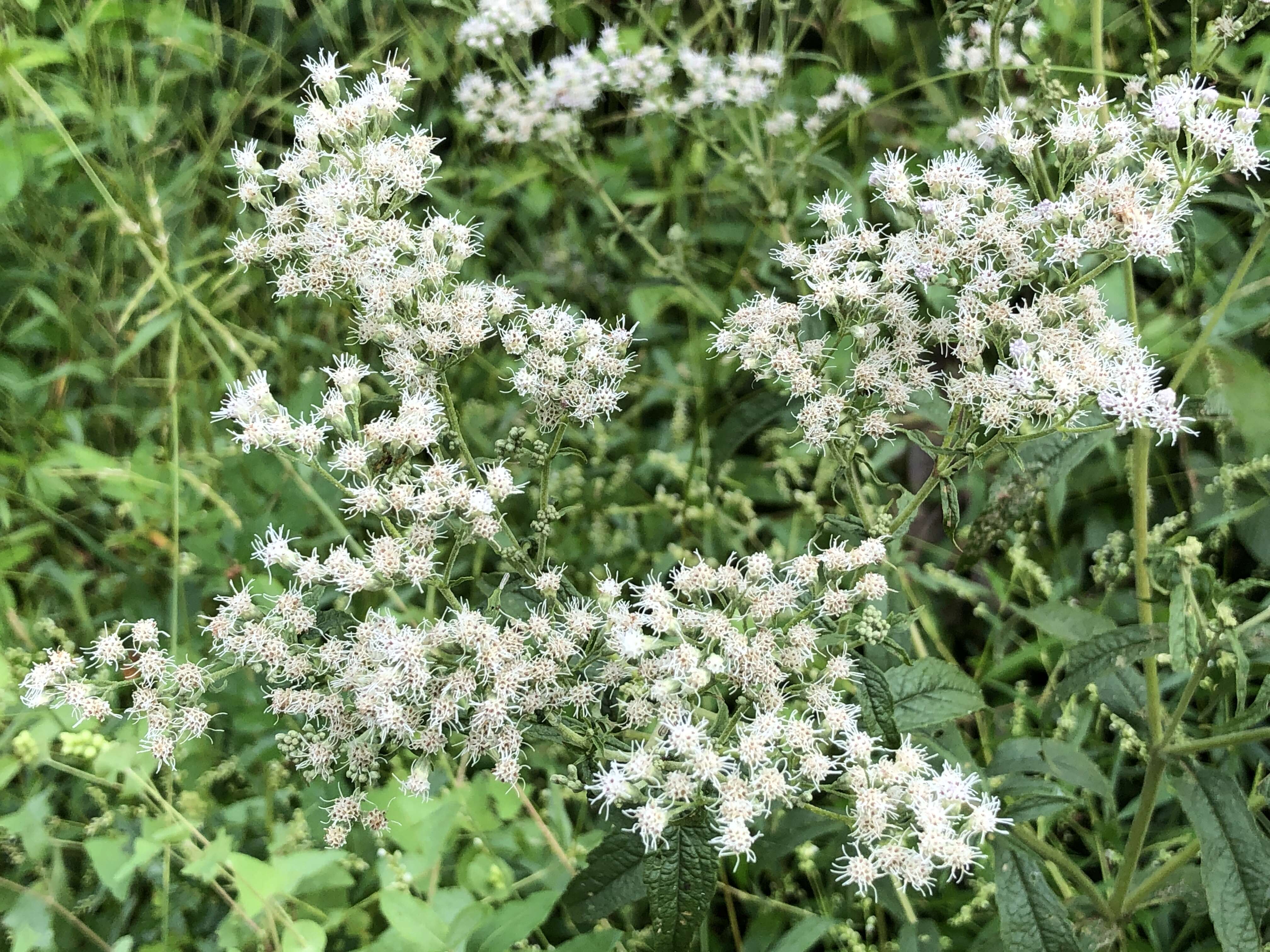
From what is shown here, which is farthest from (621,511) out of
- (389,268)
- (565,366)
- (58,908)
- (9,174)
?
(9,174)

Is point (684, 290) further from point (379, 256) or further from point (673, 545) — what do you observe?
point (379, 256)

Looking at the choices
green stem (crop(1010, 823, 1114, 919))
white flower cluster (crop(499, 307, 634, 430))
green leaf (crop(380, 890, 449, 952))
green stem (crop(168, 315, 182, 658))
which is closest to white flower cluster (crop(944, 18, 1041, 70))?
white flower cluster (crop(499, 307, 634, 430))

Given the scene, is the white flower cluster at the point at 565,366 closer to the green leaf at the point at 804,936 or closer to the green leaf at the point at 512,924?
the green leaf at the point at 512,924

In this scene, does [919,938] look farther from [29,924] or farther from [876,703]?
[29,924]

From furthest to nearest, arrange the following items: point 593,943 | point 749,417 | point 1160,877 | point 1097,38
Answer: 1. point 749,417
2. point 1097,38
3. point 1160,877
4. point 593,943

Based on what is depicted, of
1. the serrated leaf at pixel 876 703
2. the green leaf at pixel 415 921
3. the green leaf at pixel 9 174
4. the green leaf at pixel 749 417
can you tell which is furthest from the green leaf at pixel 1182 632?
the green leaf at pixel 9 174

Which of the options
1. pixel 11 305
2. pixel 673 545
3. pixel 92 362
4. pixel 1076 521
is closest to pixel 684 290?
pixel 673 545
